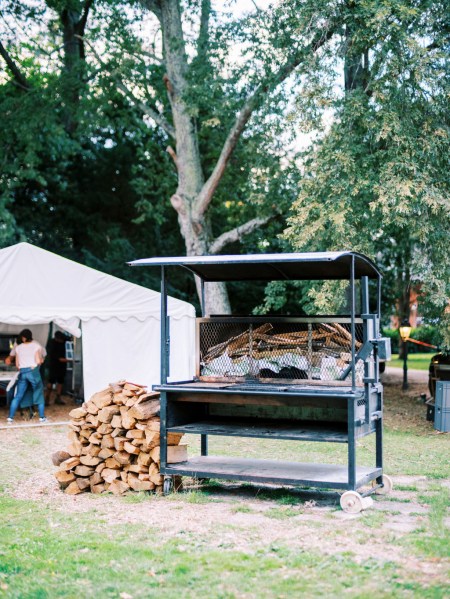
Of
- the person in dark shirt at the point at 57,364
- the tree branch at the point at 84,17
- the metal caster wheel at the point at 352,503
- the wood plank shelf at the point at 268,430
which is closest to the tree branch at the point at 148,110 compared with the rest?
the tree branch at the point at 84,17

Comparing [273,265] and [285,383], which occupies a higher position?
[273,265]

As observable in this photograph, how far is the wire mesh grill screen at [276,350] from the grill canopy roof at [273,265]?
2.04 feet

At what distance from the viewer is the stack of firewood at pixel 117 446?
28.7 ft

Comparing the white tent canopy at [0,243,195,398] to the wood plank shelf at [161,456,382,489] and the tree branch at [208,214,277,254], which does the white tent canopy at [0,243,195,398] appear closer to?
the tree branch at [208,214,277,254]

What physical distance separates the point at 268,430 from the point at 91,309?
882 cm

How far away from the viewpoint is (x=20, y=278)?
16.2m

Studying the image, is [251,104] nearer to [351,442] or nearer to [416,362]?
[351,442]

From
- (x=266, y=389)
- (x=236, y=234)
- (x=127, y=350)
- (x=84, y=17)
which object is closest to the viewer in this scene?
(x=266, y=389)

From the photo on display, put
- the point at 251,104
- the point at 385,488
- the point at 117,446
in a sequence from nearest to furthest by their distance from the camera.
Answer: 1. the point at 385,488
2. the point at 117,446
3. the point at 251,104

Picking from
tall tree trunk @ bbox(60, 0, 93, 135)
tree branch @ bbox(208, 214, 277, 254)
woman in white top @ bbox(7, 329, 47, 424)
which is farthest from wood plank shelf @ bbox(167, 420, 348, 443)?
tall tree trunk @ bbox(60, 0, 93, 135)

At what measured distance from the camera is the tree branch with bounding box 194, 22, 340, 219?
16.0m

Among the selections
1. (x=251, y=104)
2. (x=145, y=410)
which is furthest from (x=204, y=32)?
(x=145, y=410)

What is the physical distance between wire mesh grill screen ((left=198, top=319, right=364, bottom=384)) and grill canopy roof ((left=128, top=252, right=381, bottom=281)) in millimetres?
622

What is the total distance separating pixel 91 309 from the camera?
16609 mm
